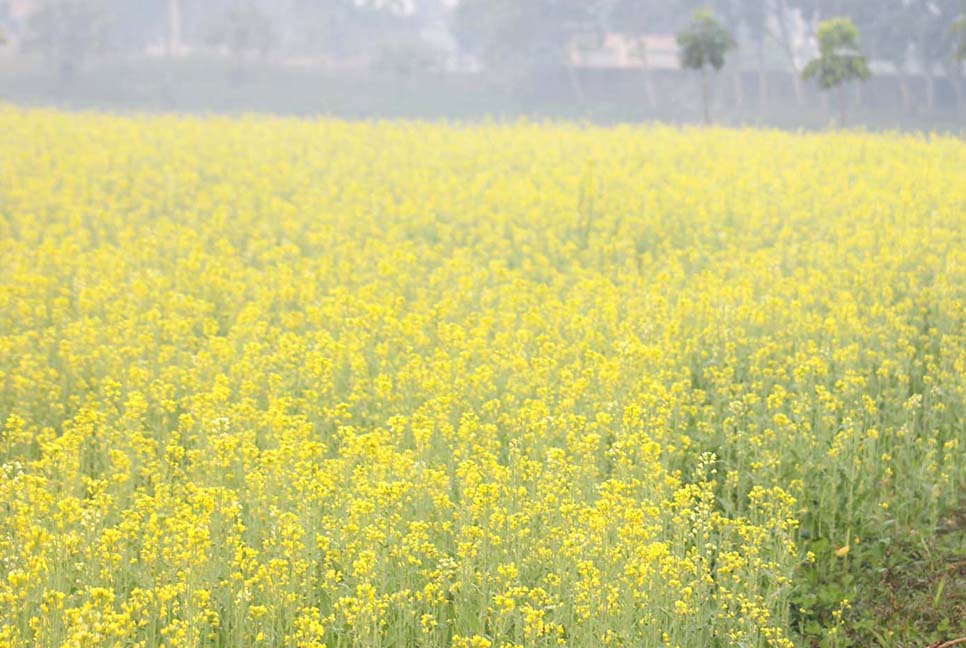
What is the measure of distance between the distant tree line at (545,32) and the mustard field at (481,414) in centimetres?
1730

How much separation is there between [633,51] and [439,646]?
50.0m

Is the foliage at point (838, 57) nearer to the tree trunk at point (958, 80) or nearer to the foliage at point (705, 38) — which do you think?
the foliage at point (705, 38)

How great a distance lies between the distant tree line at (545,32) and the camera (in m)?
38.0

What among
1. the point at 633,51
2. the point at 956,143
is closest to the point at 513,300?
the point at 956,143

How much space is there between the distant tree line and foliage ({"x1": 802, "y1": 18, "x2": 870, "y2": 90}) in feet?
0.09

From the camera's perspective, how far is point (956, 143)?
19906mm

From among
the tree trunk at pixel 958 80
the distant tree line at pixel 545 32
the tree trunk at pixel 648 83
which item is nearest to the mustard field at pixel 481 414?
the distant tree line at pixel 545 32

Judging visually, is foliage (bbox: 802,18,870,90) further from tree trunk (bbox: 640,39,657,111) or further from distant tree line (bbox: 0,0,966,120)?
tree trunk (bbox: 640,39,657,111)

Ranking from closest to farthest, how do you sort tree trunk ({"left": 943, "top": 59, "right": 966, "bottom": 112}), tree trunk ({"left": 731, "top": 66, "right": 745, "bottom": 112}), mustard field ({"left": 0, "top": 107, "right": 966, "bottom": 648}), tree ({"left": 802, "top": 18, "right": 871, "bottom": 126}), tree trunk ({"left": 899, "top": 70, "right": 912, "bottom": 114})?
mustard field ({"left": 0, "top": 107, "right": 966, "bottom": 648})
tree ({"left": 802, "top": 18, "right": 871, "bottom": 126})
tree trunk ({"left": 943, "top": 59, "right": 966, "bottom": 112})
tree trunk ({"left": 899, "top": 70, "right": 912, "bottom": 114})
tree trunk ({"left": 731, "top": 66, "right": 745, "bottom": 112})

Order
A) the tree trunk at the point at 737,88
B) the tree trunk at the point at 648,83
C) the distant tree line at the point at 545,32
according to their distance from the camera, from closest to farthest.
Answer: the distant tree line at the point at 545,32 → the tree trunk at the point at 737,88 → the tree trunk at the point at 648,83

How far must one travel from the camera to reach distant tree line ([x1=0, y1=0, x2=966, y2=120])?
38.0 m

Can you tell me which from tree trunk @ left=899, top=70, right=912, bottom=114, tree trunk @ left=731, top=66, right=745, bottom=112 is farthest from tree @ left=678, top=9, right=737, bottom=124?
tree trunk @ left=731, top=66, right=745, bottom=112

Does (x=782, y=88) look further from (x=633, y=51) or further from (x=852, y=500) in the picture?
(x=852, y=500)

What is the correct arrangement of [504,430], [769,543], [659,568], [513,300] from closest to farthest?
[659,568] < [769,543] < [504,430] < [513,300]
